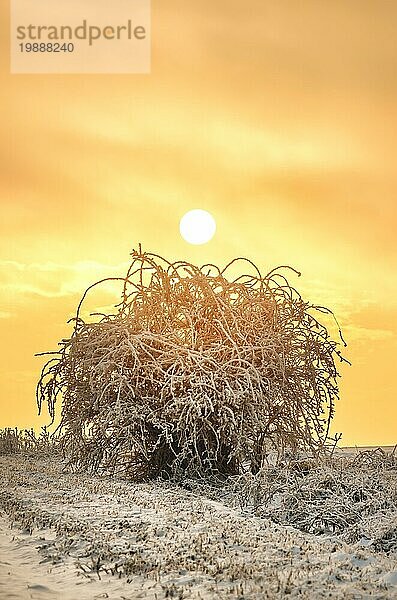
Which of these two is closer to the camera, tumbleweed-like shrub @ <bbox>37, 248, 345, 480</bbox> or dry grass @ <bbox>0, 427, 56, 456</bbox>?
tumbleweed-like shrub @ <bbox>37, 248, 345, 480</bbox>

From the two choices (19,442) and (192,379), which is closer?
(192,379)

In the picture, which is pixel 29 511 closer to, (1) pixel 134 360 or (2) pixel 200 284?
(1) pixel 134 360

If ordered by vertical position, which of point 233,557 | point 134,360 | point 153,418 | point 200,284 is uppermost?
point 200,284

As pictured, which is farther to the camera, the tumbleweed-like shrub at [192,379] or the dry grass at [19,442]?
the dry grass at [19,442]

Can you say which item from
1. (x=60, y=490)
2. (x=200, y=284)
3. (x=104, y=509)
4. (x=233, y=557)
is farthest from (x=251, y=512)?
(x=200, y=284)

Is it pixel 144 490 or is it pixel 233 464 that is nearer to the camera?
pixel 144 490

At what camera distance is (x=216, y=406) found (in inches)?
451

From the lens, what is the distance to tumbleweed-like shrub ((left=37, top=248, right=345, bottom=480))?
11.5 m

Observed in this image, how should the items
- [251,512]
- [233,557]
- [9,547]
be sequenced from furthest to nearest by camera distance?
[251,512]
[9,547]
[233,557]

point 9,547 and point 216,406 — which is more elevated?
point 216,406

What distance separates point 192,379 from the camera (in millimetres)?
11383

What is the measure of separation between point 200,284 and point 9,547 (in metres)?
5.56

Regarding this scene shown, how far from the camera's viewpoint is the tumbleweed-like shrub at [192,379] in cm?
1148

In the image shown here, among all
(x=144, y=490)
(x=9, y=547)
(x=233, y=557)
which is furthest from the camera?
(x=144, y=490)
